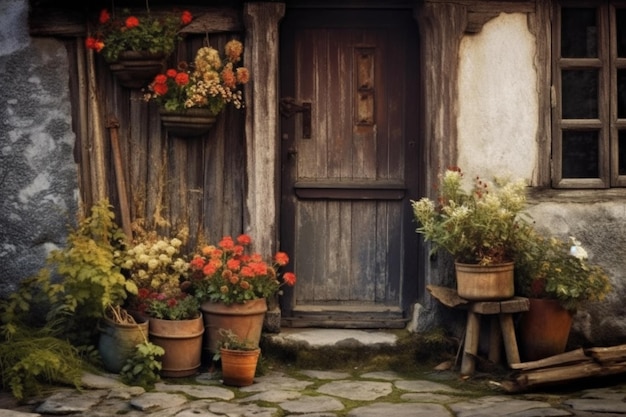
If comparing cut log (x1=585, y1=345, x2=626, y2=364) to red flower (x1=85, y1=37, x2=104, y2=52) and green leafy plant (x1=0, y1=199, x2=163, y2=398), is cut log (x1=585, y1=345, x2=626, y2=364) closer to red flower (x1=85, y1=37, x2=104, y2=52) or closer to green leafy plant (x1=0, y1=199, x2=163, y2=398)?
green leafy plant (x1=0, y1=199, x2=163, y2=398)

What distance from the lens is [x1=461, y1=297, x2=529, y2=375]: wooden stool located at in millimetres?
7375

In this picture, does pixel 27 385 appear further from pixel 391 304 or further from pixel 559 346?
pixel 559 346

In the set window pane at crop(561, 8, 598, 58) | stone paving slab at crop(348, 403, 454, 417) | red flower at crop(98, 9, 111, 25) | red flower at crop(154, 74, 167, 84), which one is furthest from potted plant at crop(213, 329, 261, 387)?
window pane at crop(561, 8, 598, 58)

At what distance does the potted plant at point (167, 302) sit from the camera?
743 centimetres

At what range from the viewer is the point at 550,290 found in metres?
7.42

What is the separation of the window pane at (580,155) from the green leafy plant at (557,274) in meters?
0.71

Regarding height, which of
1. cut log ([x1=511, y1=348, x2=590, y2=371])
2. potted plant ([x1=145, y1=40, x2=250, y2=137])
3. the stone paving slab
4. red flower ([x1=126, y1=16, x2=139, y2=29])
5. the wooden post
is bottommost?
the stone paving slab

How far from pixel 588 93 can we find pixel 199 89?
3.15 meters

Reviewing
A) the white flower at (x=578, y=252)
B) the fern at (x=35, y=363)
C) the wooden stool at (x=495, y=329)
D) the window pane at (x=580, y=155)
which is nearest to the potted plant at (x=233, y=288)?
the fern at (x=35, y=363)

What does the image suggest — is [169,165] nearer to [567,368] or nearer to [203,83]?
[203,83]

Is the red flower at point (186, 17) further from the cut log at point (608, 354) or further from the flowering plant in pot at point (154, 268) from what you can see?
the cut log at point (608, 354)

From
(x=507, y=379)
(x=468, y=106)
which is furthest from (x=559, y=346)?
(x=468, y=106)

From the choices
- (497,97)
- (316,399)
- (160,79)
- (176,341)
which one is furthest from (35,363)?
(497,97)

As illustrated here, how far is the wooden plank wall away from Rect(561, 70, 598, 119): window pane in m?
2.62
